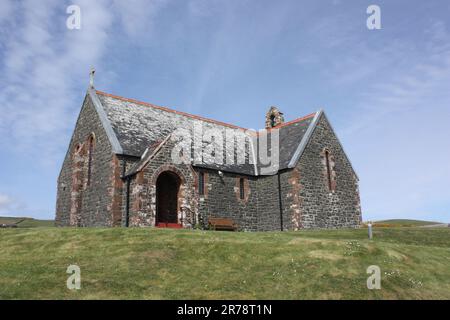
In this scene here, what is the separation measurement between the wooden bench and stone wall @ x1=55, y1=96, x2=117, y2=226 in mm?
6554

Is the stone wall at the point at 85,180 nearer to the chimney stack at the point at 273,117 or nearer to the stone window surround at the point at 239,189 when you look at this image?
the stone window surround at the point at 239,189

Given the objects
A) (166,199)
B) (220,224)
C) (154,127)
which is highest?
(154,127)

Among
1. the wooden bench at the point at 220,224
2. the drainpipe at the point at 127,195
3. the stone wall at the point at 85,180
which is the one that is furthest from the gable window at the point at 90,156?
the wooden bench at the point at 220,224

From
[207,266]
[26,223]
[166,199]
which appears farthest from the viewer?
[26,223]

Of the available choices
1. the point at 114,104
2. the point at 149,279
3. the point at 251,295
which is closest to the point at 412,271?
the point at 251,295

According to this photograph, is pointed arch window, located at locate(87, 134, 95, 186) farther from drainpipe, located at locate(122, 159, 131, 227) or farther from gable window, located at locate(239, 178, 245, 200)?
gable window, located at locate(239, 178, 245, 200)

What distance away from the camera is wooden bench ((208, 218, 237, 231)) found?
89.7 ft

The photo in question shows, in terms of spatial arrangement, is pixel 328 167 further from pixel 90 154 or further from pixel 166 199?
pixel 90 154

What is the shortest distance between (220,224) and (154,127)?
8867mm

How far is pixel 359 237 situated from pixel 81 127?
21503 mm

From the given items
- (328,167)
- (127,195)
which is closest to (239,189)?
(328,167)

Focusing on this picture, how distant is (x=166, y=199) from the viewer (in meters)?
27.2
